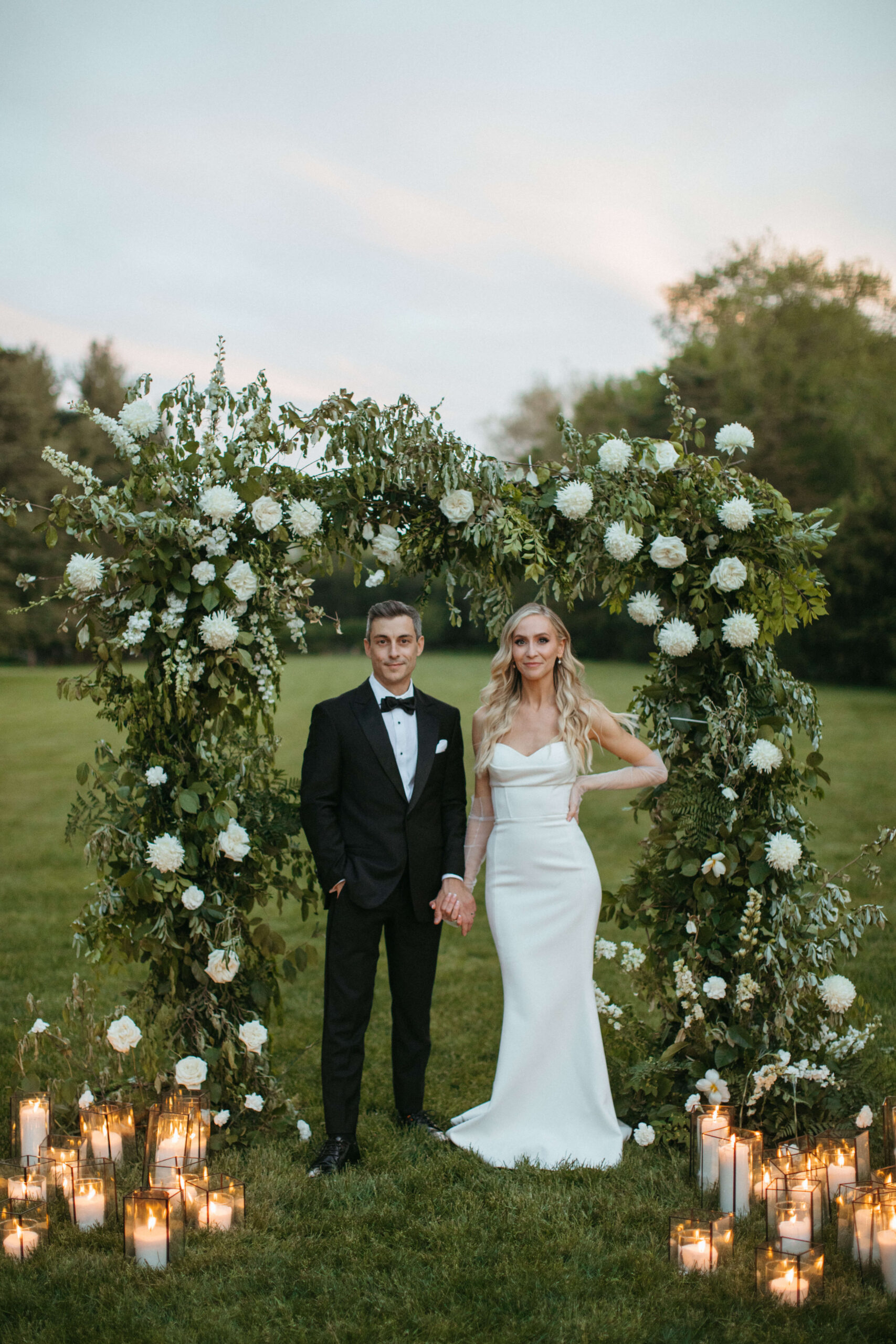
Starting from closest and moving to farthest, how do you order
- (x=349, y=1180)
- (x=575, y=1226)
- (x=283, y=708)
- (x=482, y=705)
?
(x=575, y=1226) < (x=349, y=1180) < (x=482, y=705) < (x=283, y=708)

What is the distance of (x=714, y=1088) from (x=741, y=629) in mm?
1927

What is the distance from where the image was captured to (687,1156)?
384 centimetres

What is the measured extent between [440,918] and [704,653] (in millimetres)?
1645

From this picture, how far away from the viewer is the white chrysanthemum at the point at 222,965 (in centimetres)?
378

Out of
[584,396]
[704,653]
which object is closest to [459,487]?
[704,653]

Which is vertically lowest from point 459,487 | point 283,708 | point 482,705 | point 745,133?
point 283,708

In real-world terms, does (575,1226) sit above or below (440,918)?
below

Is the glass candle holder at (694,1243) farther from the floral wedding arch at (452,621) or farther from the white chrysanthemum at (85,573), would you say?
the white chrysanthemum at (85,573)

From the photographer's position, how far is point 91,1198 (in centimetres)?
335

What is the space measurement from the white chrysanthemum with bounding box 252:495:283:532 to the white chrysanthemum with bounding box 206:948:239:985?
1.74 metres

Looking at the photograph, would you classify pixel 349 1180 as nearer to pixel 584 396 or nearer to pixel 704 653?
pixel 704 653

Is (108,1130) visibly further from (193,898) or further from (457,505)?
(457,505)

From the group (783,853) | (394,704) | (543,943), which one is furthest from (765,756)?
(394,704)

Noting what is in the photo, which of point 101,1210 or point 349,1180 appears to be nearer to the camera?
point 101,1210
